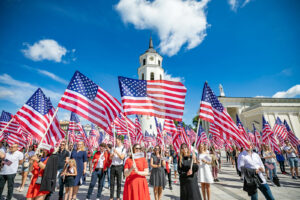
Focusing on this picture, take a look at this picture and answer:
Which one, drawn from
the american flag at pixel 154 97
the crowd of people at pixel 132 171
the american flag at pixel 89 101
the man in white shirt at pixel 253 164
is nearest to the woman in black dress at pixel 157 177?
the crowd of people at pixel 132 171

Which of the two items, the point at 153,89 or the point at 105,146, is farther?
the point at 105,146

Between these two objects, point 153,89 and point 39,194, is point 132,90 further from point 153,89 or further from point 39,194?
point 39,194

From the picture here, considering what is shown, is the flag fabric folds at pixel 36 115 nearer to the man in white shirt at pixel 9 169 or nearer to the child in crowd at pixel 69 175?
the man in white shirt at pixel 9 169

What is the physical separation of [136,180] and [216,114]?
4193mm

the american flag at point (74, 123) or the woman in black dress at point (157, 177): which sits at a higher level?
the american flag at point (74, 123)

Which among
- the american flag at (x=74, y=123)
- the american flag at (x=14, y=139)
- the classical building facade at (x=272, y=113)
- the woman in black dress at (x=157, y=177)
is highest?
the classical building facade at (x=272, y=113)

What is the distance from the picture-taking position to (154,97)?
5.57m

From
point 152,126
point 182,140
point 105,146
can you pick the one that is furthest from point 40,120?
point 152,126

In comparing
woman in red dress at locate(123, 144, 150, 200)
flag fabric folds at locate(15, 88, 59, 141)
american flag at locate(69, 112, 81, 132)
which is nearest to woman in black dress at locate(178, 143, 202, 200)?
woman in red dress at locate(123, 144, 150, 200)

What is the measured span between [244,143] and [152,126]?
145 ft

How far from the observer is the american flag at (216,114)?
5.80m

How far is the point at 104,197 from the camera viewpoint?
21.8ft

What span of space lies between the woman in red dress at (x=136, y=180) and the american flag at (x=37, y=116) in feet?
12.5

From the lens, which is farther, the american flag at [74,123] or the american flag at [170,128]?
the american flag at [74,123]
